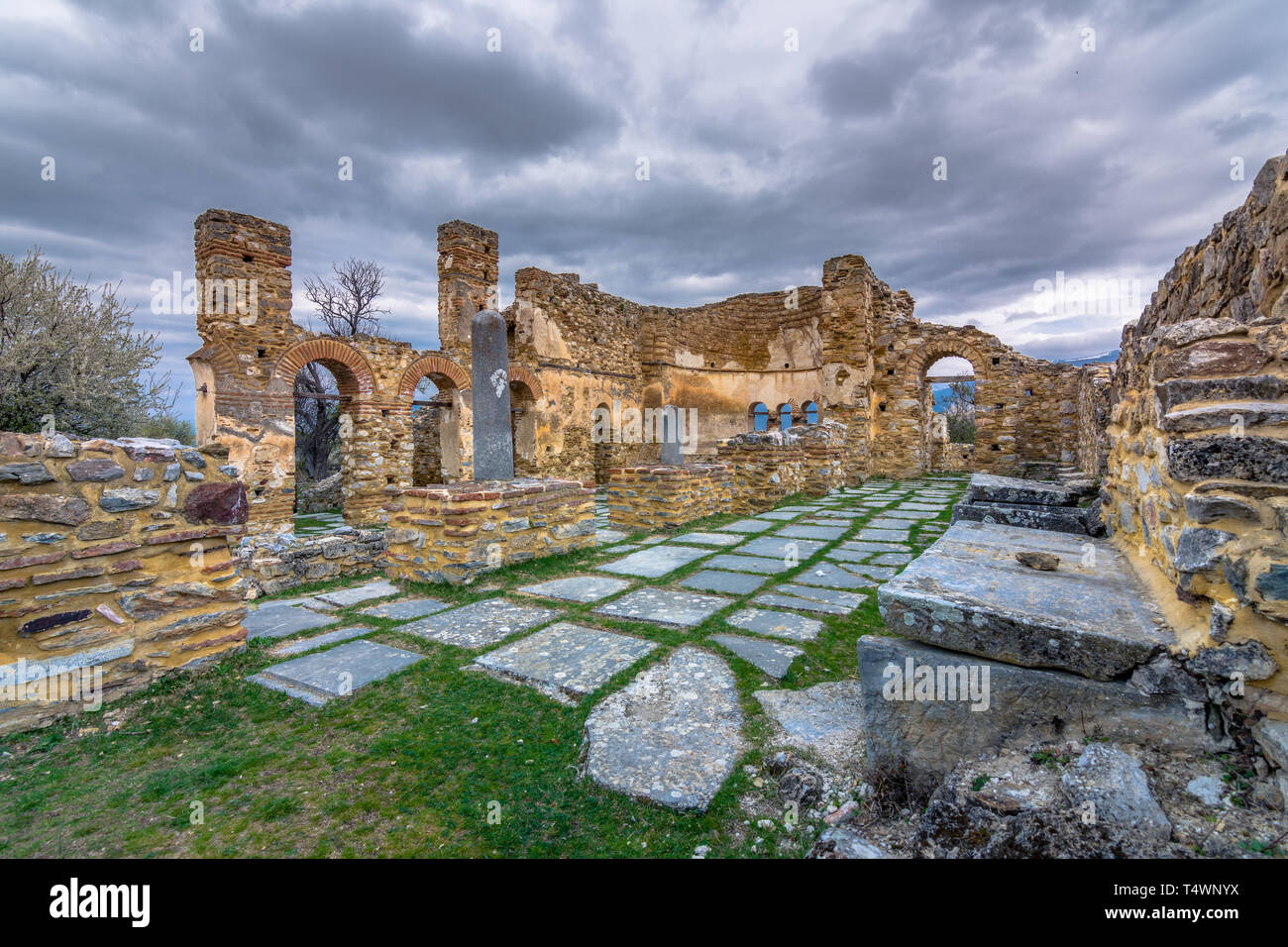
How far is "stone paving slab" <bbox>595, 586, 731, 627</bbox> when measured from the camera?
12.2ft

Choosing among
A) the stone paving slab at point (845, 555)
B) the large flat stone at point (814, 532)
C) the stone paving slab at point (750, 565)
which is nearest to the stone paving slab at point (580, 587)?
the stone paving slab at point (750, 565)

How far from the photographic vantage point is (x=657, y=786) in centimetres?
196

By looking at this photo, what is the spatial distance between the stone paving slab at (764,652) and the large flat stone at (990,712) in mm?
943

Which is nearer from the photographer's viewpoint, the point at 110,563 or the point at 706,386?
the point at 110,563

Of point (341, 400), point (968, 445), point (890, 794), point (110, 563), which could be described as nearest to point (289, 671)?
point (110, 563)

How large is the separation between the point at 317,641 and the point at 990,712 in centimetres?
357

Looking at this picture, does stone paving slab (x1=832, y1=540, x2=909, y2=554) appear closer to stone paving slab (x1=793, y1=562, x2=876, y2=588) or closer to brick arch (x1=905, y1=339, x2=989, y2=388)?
stone paving slab (x1=793, y1=562, x2=876, y2=588)

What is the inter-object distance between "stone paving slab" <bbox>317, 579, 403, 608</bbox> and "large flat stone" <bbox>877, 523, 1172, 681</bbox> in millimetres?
3926

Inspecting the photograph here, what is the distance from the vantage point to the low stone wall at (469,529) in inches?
189

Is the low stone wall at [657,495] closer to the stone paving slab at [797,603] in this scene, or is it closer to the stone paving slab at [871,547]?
the stone paving slab at [871,547]

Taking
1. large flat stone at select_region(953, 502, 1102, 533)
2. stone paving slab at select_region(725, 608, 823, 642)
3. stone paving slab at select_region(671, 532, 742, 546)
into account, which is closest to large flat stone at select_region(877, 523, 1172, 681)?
large flat stone at select_region(953, 502, 1102, 533)

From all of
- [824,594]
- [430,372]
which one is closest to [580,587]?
[824,594]
